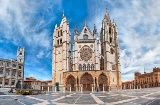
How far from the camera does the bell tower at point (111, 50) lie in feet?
209

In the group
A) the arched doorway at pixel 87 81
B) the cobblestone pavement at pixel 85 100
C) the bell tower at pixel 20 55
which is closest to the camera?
the cobblestone pavement at pixel 85 100

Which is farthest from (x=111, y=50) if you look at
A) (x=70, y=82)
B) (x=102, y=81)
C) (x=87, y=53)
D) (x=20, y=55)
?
(x=20, y=55)

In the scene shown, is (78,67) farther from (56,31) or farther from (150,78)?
(150,78)

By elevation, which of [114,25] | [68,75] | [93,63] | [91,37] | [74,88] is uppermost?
[114,25]

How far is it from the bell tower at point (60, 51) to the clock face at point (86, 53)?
6.03m

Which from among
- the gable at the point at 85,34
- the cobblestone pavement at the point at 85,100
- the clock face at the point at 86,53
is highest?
the gable at the point at 85,34

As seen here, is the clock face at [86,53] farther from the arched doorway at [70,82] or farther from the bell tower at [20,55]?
the bell tower at [20,55]

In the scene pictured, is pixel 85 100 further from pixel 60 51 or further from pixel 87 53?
pixel 60 51

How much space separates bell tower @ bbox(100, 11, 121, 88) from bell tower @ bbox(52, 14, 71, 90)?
1420cm

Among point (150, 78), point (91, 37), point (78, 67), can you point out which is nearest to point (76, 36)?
point (91, 37)

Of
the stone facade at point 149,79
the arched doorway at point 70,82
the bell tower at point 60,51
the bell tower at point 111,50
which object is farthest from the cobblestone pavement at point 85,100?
the stone facade at point 149,79

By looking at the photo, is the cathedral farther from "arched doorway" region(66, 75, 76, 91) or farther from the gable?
"arched doorway" region(66, 75, 76, 91)

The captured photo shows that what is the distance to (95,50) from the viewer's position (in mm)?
63188

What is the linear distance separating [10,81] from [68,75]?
940 inches
